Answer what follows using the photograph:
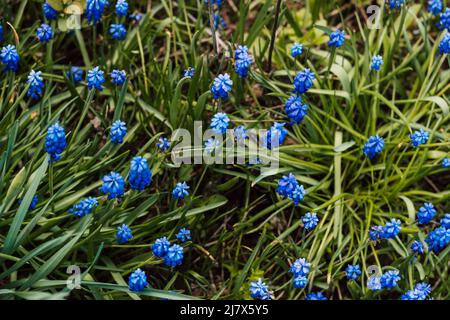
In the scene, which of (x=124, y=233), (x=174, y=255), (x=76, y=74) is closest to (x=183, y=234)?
(x=174, y=255)

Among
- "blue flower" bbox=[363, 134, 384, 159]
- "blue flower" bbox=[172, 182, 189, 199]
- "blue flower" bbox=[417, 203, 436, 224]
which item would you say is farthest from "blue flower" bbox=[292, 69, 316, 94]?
"blue flower" bbox=[417, 203, 436, 224]

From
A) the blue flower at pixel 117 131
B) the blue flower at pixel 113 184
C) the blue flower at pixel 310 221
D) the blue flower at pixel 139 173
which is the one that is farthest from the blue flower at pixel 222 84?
the blue flower at pixel 310 221

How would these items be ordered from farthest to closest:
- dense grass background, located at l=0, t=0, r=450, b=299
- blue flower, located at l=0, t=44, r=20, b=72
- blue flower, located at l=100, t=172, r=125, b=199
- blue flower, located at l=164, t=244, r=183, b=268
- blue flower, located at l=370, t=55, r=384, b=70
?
blue flower, located at l=370, t=55, r=384, b=70, blue flower, located at l=0, t=44, r=20, b=72, dense grass background, located at l=0, t=0, r=450, b=299, blue flower, located at l=164, t=244, r=183, b=268, blue flower, located at l=100, t=172, r=125, b=199

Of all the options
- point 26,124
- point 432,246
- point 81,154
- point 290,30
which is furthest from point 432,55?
point 26,124

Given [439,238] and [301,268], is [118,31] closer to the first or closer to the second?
[301,268]

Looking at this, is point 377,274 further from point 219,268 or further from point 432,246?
point 219,268

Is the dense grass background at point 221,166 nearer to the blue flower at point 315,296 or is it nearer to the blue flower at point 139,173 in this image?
the blue flower at point 315,296

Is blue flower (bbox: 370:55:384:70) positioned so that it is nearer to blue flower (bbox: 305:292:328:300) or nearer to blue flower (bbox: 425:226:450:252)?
blue flower (bbox: 425:226:450:252)
